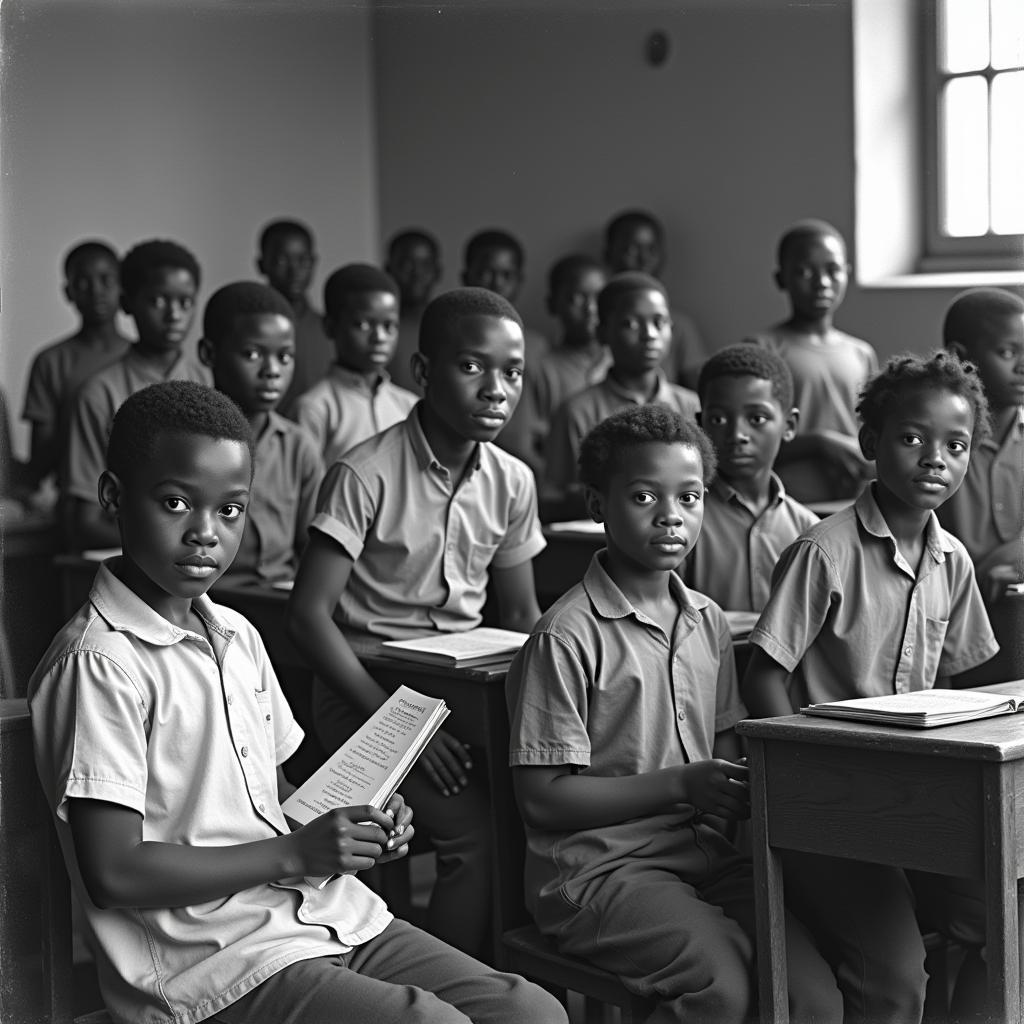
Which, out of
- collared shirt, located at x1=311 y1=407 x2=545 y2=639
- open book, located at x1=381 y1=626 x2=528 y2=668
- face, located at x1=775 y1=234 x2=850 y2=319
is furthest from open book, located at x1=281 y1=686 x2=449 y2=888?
face, located at x1=775 y1=234 x2=850 y2=319

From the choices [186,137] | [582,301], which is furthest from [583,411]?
[186,137]

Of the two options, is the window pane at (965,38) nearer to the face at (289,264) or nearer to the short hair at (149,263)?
the face at (289,264)

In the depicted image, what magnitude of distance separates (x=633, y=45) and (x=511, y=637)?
173 inches

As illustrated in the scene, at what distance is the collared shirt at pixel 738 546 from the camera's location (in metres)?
3.10

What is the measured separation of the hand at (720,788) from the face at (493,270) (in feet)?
13.8

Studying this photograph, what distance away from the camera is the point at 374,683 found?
277 centimetres

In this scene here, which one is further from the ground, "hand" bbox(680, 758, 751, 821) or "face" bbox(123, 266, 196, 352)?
"face" bbox(123, 266, 196, 352)

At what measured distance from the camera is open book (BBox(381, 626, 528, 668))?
8.39ft

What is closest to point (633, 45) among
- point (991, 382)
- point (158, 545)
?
point (991, 382)

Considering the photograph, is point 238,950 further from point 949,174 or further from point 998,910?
point 949,174

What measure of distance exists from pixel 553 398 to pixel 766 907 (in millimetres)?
4006

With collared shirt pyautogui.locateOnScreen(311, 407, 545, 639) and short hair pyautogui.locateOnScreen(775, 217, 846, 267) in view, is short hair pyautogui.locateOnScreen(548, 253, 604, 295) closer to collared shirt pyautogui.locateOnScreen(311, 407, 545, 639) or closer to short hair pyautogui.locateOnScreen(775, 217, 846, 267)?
short hair pyautogui.locateOnScreen(775, 217, 846, 267)

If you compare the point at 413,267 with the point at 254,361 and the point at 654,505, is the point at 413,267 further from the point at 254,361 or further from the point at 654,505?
the point at 654,505

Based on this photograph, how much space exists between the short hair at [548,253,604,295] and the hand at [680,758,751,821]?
4038 mm
